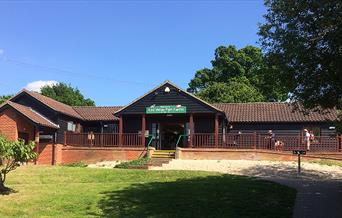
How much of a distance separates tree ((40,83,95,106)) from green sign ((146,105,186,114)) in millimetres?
33510

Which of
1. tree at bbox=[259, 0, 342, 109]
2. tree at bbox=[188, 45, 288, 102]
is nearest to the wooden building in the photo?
tree at bbox=[188, 45, 288, 102]

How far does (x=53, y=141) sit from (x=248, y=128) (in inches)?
537

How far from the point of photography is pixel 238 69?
5875 centimetres

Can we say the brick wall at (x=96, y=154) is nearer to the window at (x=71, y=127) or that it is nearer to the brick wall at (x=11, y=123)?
the brick wall at (x=11, y=123)

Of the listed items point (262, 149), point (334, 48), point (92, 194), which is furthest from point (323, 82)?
point (262, 149)

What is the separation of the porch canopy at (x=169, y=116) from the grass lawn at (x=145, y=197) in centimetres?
1264

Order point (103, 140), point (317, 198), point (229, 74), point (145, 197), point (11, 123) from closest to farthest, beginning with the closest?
point (145, 197) → point (317, 198) → point (11, 123) → point (103, 140) → point (229, 74)

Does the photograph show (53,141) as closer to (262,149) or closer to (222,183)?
(262,149)

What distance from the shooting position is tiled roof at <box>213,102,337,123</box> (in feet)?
114

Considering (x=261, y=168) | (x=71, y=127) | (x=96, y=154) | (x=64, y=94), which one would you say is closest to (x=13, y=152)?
(x=261, y=168)

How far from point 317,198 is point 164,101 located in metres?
18.5

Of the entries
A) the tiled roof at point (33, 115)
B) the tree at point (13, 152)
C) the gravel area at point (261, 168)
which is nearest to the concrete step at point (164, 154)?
the gravel area at point (261, 168)

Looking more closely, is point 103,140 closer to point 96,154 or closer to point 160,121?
point 96,154

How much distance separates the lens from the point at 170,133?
115 ft
